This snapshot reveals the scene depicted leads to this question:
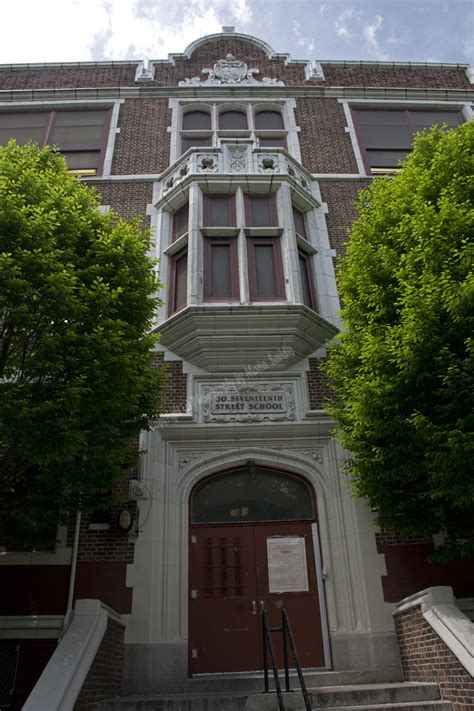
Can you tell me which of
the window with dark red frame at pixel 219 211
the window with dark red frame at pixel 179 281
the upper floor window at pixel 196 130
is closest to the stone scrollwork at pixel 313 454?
the window with dark red frame at pixel 179 281

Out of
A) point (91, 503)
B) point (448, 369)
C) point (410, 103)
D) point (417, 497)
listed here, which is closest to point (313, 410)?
point (417, 497)

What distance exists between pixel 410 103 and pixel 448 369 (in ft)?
41.2

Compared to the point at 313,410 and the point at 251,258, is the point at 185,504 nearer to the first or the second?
the point at 313,410

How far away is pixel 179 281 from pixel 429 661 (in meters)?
8.29

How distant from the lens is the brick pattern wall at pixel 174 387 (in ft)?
33.9

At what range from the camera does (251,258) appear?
12.0 metres

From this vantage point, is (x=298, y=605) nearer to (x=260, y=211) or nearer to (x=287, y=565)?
(x=287, y=565)

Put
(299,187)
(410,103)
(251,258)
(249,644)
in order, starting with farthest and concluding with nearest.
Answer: (410,103)
(299,187)
(251,258)
(249,644)

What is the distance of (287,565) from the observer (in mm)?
9312

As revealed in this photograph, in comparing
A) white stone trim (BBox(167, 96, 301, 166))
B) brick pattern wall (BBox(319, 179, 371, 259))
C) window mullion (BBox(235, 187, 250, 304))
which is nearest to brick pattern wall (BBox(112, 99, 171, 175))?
white stone trim (BBox(167, 96, 301, 166))

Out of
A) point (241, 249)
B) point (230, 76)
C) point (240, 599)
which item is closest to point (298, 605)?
point (240, 599)

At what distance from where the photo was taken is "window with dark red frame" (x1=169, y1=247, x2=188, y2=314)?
1169 centimetres

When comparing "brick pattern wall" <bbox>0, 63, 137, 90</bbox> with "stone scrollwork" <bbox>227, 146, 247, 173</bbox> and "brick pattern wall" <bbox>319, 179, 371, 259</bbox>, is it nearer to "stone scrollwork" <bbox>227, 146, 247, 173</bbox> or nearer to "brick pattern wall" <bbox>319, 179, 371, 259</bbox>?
"stone scrollwork" <bbox>227, 146, 247, 173</bbox>

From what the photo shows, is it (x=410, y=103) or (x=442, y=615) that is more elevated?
(x=410, y=103)
